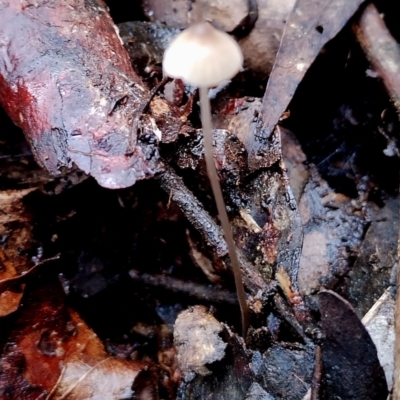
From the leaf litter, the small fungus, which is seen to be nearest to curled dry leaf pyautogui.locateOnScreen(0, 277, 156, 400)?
the leaf litter

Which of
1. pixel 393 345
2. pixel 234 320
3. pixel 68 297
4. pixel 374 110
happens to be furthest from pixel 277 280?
pixel 374 110

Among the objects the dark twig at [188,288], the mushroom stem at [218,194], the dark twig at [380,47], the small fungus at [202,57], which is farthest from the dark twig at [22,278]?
the dark twig at [380,47]

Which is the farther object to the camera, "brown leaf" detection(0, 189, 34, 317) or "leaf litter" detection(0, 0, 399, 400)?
"brown leaf" detection(0, 189, 34, 317)

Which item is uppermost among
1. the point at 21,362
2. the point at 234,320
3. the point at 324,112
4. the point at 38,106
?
the point at 324,112

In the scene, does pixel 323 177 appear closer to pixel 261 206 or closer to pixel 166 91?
pixel 261 206

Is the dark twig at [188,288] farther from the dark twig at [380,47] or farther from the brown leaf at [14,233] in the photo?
the dark twig at [380,47]

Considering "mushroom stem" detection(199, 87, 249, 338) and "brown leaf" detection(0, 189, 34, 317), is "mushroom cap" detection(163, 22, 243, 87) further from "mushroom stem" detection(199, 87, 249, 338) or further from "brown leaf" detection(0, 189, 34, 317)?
"brown leaf" detection(0, 189, 34, 317)
